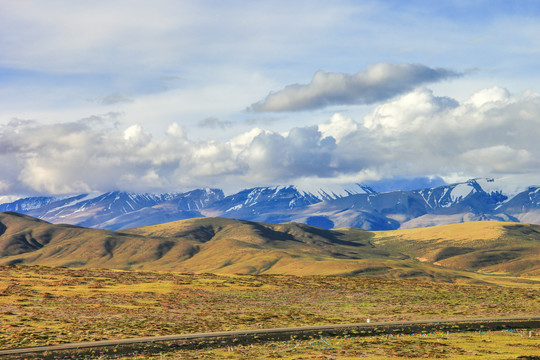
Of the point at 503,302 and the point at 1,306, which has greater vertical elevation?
the point at 1,306

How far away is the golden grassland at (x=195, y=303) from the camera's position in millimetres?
77250

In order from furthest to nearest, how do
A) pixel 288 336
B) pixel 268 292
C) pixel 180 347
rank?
pixel 268 292, pixel 288 336, pixel 180 347

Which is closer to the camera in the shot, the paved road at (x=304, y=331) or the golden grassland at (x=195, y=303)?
the paved road at (x=304, y=331)

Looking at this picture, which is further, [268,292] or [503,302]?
[268,292]

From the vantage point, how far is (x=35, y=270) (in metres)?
171

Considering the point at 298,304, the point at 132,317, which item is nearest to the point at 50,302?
the point at 132,317

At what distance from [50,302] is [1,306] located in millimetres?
10161

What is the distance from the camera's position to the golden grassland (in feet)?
253

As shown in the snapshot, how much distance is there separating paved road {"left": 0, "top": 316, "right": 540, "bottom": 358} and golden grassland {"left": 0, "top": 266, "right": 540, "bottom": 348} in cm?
420

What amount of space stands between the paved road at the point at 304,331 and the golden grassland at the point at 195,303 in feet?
13.8

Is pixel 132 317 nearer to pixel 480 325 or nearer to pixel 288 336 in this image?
pixel 288 336

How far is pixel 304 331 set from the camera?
75.1 m

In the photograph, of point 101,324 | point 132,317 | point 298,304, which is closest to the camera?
point 101,324

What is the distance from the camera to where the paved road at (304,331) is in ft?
199
